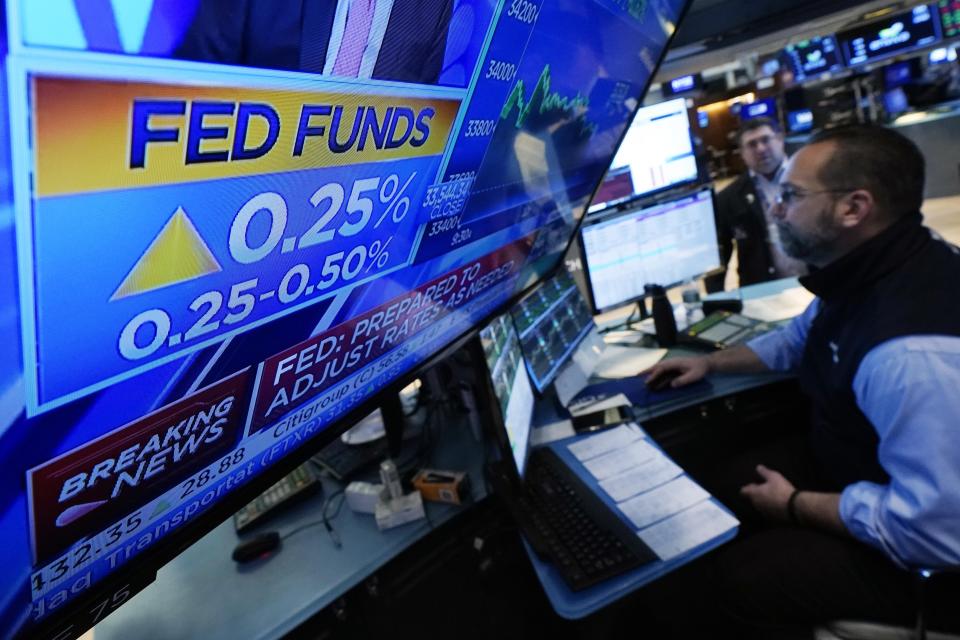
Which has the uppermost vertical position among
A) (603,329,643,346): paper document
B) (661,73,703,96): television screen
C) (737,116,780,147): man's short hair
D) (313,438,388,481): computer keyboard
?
(661,73,703,96): television screen

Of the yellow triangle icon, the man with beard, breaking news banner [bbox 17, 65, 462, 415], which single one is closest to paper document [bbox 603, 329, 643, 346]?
the man with beard

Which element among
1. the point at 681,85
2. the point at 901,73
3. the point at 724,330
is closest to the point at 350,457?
the point at 724,330

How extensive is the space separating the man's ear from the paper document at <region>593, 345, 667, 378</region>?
0.78 metres

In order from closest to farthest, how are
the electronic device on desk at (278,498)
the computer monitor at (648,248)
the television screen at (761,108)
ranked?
the electronic device on desk at (278,498) < the computer monitor at (648,248) < the television screen at (761,108)

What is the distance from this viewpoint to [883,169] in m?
1.43

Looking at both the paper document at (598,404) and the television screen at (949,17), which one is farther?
the television screen at (949,17)

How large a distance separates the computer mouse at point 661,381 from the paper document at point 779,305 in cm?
66

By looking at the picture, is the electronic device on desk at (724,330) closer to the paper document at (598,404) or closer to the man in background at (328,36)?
the paper document at (598,404)

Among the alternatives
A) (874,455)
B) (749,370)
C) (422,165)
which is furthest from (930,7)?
(422,165)

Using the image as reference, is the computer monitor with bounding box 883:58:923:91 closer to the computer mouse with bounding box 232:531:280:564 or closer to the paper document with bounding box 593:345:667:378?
the paper document with bounding box 593:345:667:378

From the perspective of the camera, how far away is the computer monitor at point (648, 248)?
6.98 feet

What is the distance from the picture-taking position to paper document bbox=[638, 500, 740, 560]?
1138 mm

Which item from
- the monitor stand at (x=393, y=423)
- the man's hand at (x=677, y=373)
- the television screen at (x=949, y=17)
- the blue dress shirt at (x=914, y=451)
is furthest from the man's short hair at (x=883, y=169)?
the television screen at (x=949, y=17)

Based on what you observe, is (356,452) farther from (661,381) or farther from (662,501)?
(661,381)
